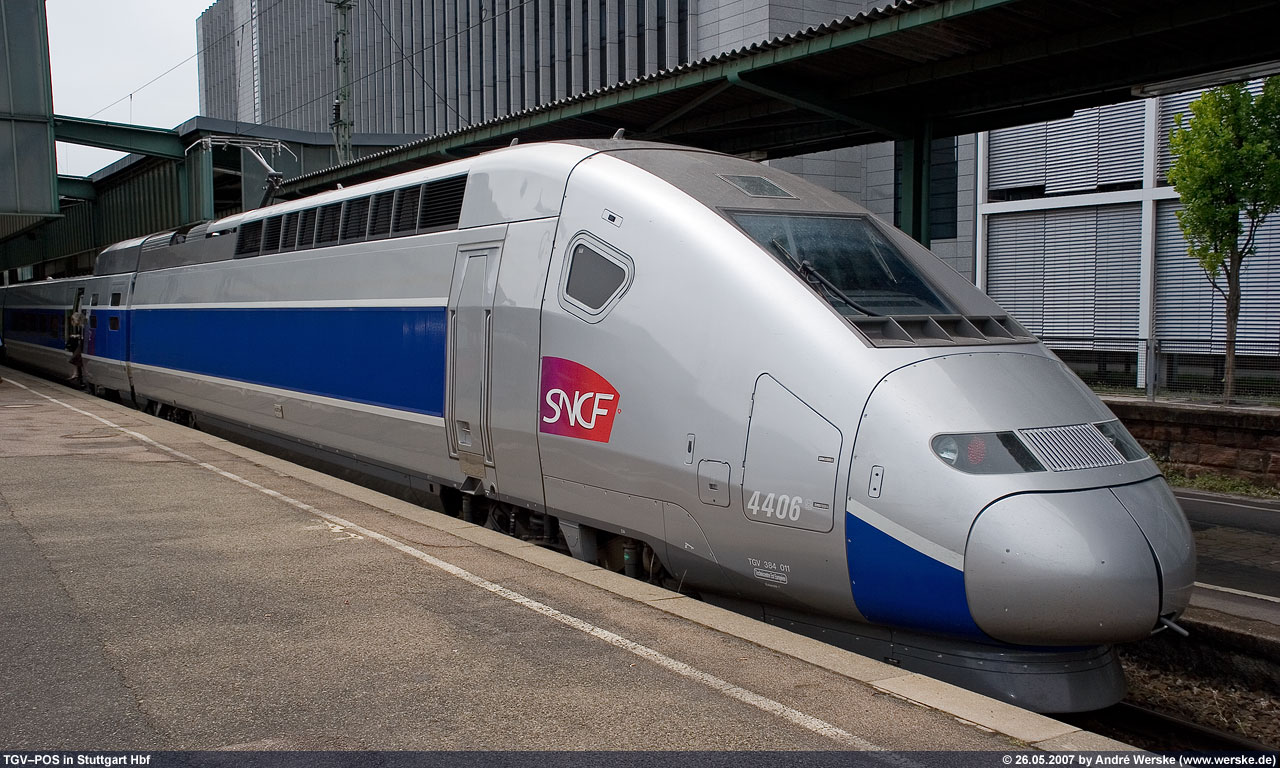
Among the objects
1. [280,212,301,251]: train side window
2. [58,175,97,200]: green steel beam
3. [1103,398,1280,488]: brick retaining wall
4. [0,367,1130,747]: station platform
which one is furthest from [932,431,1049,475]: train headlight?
[58,175,97,200]: green steel beam

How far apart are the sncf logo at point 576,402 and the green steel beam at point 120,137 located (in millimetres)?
26262

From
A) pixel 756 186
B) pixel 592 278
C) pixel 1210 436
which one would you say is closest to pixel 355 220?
pixel 592 278

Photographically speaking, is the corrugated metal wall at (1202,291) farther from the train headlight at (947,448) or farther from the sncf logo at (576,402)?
the train headlight at (947,448)

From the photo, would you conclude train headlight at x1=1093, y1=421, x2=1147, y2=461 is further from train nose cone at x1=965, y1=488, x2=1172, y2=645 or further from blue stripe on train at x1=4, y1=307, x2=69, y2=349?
blue stripe on train at x1=4, y1=307, x2=69, y2=349

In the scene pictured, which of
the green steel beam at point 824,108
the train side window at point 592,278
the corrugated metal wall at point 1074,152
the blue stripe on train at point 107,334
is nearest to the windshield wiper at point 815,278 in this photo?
the train side window at point 592,278

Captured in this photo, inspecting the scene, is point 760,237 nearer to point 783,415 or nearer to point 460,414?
point 783,415

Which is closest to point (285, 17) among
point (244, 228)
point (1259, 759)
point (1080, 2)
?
point (244, 228)

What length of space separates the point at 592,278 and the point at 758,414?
171 cm

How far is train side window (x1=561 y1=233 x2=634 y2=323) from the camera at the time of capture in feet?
22.0

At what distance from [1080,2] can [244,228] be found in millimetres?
9349

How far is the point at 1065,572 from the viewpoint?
4.80 meters

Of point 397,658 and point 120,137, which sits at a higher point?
point 120,137

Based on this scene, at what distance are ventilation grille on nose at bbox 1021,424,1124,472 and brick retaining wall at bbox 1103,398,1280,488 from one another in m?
9.62

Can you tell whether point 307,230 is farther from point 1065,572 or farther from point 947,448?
point 1065,572
